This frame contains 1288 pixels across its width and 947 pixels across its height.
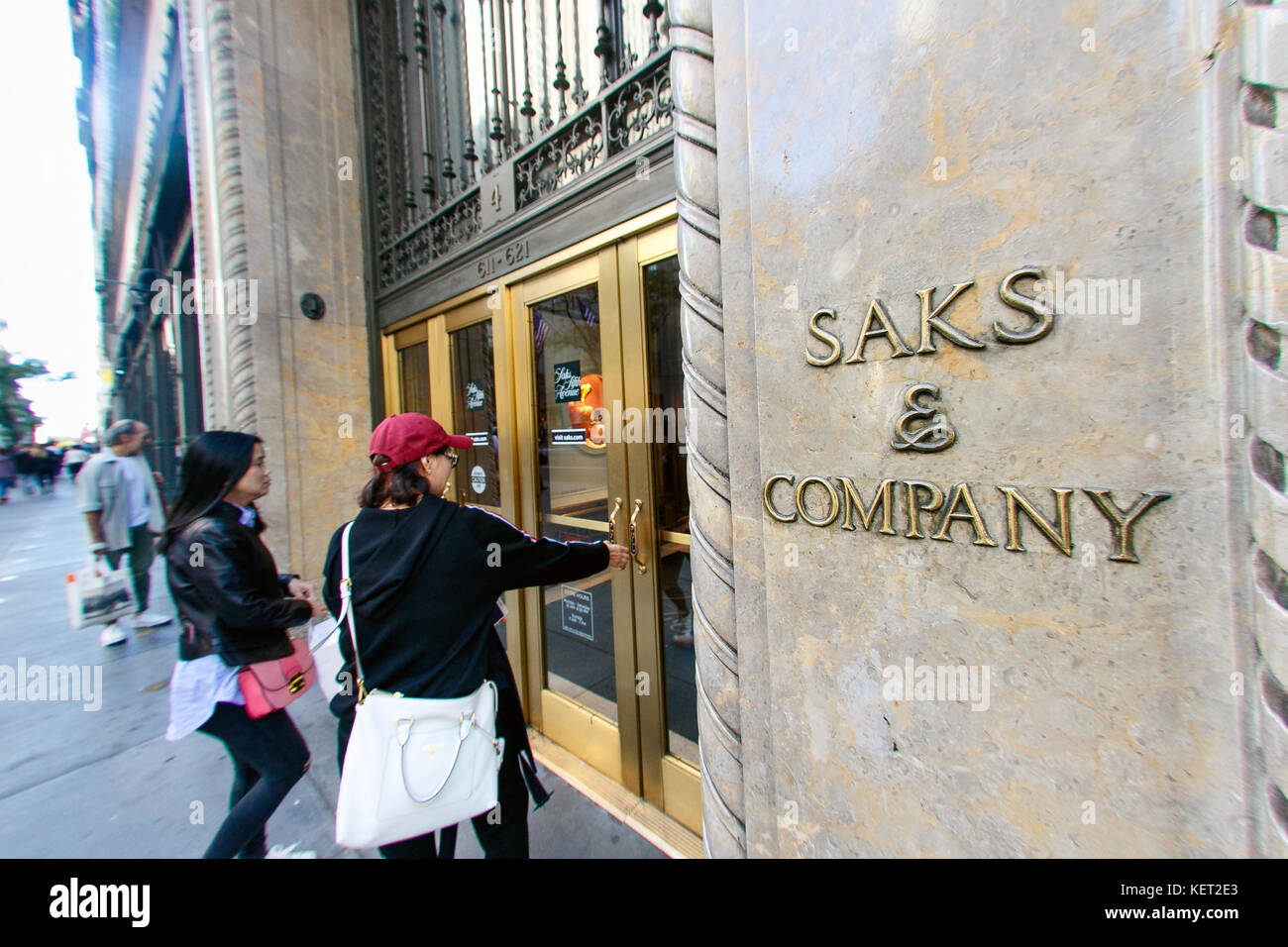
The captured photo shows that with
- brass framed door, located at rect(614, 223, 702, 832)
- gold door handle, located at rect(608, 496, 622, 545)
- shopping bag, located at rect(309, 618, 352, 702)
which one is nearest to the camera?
shopping bag, located at rect(309, 618, 352, 702)

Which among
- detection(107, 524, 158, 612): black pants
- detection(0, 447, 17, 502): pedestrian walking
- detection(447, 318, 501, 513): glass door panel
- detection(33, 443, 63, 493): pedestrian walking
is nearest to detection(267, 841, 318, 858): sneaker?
detection(447, 318, 501, 513): glass door panel

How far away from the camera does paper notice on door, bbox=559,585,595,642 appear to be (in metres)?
3.43

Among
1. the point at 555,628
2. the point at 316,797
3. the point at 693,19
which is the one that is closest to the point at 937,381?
the point at 693,19

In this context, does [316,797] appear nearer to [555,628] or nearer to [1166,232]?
[555,628]

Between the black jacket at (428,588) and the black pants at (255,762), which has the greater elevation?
the black jacket at (428,588)

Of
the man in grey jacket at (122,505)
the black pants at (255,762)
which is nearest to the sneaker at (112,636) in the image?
the man in grey jacket at (122,505)

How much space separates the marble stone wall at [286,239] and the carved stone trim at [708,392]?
4.04m

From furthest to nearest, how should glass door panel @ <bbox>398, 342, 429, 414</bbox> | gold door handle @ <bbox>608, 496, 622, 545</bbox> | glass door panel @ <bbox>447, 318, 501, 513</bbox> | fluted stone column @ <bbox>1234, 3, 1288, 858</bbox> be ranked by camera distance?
glass door panel @ <bbox>398, 342, 429, 414</bbox>, glass door panel @ <bbox>447, 318, 501, 513</bbox>, gold door handle @ <bbox>608, 496, 622, 545</bbox>, fluted stone column @ <bbox>1234, 3, 1288, 858</bbox>

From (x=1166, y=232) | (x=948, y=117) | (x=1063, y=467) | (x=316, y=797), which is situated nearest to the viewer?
(x=1166, y=232)

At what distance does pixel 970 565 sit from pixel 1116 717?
0.44m

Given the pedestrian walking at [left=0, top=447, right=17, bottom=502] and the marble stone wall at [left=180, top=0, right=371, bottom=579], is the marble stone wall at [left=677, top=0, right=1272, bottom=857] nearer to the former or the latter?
the marble stone wall at [left=180, top=0, right=371, bottom=579]

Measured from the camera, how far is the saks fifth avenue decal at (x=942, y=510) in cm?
119

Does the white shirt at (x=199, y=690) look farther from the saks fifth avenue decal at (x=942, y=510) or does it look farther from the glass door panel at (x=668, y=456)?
the saks fifth avenue decal at (x=942, y=510)
